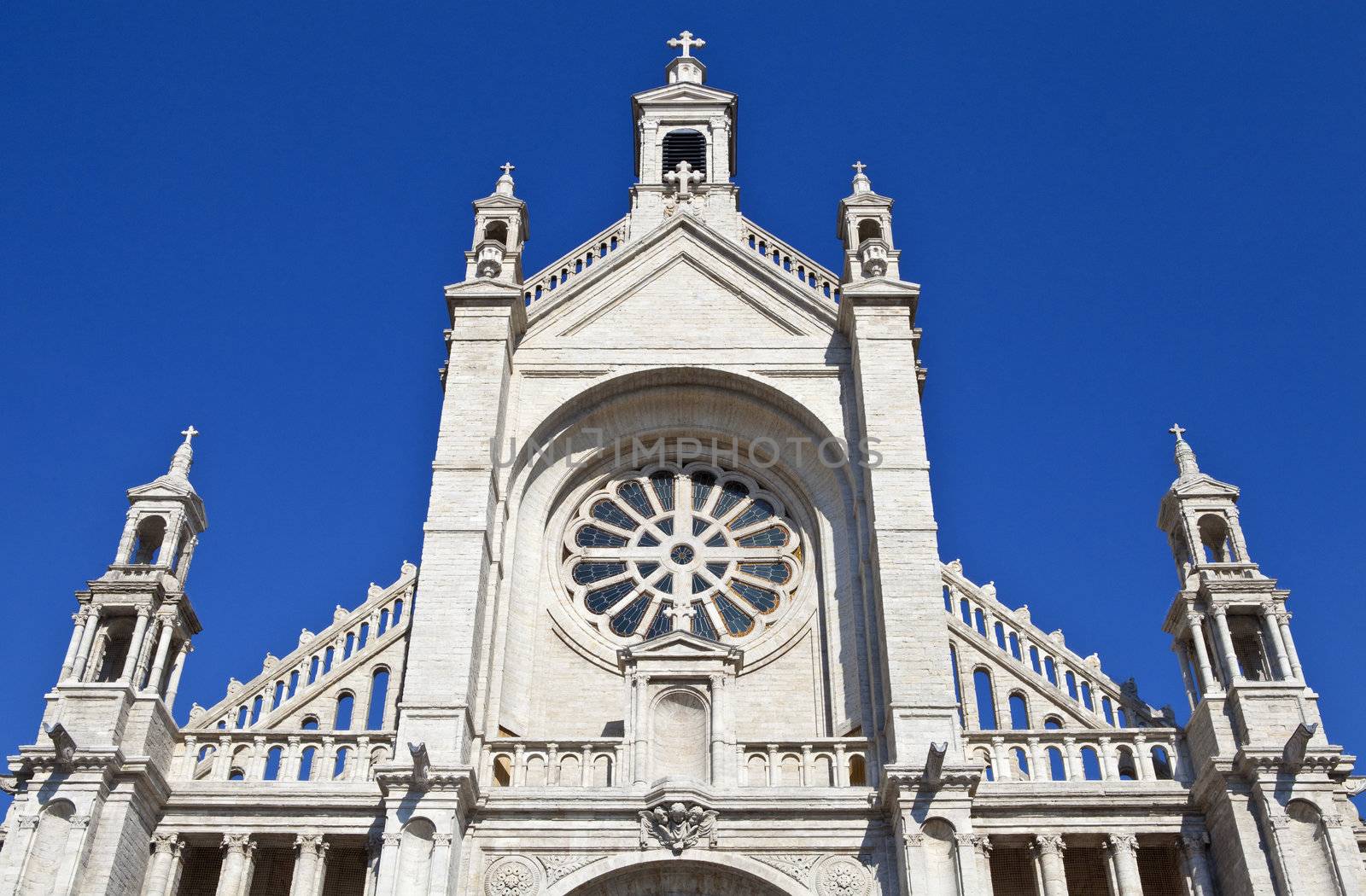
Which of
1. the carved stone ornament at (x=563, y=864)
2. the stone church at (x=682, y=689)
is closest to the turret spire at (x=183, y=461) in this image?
the stone church at (x=682, y=689)

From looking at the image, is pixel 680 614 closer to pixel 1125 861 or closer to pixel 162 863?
pixel 1125 861

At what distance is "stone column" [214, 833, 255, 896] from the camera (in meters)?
17.8

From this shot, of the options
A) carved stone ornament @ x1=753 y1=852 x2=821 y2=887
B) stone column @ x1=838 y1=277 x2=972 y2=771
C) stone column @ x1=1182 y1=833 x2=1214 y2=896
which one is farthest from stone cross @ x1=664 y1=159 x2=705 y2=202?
stone column @ x1=1182 y1=833 x2=1214 y2=896

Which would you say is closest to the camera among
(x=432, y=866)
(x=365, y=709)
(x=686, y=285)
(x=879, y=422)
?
(x=432, y=866)

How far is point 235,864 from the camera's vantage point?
708 inches

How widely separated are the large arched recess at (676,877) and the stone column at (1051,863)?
9.77 ft

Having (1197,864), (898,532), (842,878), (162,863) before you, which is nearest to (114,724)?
(162,863)

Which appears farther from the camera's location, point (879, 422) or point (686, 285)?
point (686, 285)

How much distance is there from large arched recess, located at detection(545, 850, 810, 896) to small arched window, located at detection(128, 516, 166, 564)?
25.4 feet

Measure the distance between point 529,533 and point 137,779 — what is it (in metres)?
6.95

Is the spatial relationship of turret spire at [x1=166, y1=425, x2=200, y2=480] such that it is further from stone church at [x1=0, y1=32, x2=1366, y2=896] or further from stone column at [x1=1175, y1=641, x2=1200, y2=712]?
stone column at [x1=1175, y1=641, x2=1200, y2=712]

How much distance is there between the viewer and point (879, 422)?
70.7ft

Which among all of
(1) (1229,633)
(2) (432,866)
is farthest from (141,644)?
(1) (1229,633)

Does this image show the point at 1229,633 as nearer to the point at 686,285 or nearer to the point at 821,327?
the point at 821,327
